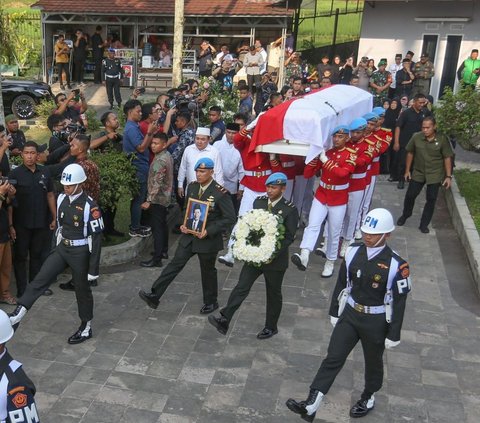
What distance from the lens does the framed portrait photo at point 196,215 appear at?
6348 mm

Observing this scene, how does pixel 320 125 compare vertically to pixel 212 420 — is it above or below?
above

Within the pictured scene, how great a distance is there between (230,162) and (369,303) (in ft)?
12.9

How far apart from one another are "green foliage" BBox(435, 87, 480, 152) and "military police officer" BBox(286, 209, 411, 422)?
18.5 feet

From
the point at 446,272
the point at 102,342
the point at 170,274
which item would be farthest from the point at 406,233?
the point at 102,342

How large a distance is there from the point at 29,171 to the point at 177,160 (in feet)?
8.70

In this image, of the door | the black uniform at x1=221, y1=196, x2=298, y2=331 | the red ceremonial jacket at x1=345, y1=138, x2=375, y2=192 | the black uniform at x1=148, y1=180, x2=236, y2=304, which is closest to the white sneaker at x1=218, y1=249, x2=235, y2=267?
the black uniform at x1=148, y1=180, x2=236, y2=304

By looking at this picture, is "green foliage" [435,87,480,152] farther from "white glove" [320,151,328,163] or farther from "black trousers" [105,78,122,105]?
"black trousers" [105,78,122,105]

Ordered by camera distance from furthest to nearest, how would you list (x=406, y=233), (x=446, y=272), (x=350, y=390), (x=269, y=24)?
(x=269, y=24) → (x=406, y=233) → (x=446, y=272) → (x=350, y=390)

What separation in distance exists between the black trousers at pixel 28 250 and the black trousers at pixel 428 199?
5.41 m

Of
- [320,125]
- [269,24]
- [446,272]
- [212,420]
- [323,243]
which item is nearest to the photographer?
[212,420]

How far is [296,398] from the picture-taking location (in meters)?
5.35

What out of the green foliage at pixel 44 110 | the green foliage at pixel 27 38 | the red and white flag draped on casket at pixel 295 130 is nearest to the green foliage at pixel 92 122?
the green foliage at pixel 44 110

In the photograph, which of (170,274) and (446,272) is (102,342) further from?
(446,272)

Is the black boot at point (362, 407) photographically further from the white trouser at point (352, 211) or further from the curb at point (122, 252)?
the curb at point (122, 252)
